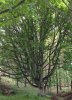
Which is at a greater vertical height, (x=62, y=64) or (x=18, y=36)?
(x=18, y=36)

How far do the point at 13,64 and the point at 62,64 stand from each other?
4176 millimetres

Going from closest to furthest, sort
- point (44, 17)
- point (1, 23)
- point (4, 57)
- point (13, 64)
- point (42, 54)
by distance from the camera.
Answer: point (1, 23) → point (44, 17) → point (42, 54) → point (4, 57) → point (13, 64)

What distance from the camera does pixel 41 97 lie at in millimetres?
18125

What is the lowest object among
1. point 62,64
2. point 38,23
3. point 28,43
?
point 62,64

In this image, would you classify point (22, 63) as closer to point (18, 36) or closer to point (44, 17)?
point (18, 36)

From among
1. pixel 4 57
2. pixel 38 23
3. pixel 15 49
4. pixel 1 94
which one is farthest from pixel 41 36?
pixel 1 94

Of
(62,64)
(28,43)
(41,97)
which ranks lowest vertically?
(41,97)

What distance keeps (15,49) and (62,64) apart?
12.1ft

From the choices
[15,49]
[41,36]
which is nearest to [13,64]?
[15,49]

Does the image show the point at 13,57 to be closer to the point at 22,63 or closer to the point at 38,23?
the point at 22,63

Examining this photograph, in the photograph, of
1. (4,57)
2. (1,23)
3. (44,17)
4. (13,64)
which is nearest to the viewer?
(1,23)

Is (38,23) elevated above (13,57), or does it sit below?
above

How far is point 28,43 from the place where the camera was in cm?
1755

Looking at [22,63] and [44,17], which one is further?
[22,63]
